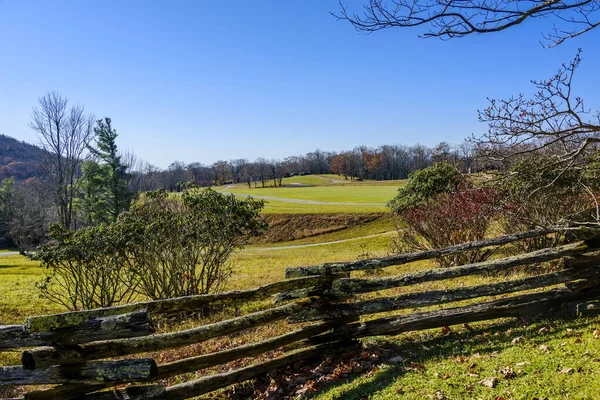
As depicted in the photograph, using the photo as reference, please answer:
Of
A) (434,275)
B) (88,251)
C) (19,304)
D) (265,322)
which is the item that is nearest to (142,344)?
(265,322)

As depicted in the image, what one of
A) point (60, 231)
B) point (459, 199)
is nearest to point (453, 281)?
point (459, 199)

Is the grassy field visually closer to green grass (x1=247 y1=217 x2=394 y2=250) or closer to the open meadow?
green grass (x1=247 y1=217 x2=394 y2=250)

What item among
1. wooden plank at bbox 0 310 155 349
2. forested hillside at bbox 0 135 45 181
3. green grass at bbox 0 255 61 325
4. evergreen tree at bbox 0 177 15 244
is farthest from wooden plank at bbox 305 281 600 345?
forested hillside at bbox 0 135 45 181

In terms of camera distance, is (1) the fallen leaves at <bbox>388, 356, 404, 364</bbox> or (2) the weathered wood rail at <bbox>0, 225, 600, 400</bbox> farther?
(1) the fallen leaves at <bbox>388, 356, 404, 364</bbox>

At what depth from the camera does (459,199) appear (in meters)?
10.7

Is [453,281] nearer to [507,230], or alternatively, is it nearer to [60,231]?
[507,230]

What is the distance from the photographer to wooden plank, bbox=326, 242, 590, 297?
17.2 ft

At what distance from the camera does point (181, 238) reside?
899 centimetres

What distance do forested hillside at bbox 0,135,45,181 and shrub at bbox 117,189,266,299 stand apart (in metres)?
135

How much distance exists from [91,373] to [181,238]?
4.99 metres

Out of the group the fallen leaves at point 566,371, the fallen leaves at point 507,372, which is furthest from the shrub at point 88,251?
the fallen leaves at point 566,371

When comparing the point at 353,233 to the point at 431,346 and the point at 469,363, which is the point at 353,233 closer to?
the point at 431,346

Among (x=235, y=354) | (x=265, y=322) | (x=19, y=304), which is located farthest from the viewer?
(x=19, y=304)

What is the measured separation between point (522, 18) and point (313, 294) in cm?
408
